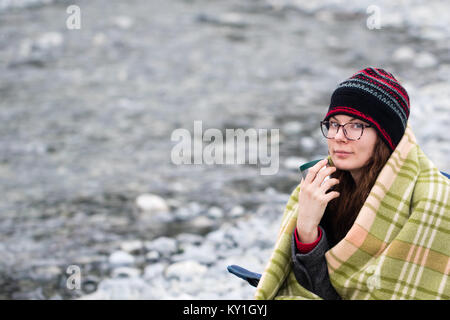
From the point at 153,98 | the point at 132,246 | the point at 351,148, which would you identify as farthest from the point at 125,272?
the point at 153,98

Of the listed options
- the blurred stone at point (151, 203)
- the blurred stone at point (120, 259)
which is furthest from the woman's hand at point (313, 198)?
the blurred stone at point (151, 203)

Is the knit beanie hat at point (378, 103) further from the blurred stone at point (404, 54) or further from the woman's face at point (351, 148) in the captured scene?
the blurred stone at point (404, 54)

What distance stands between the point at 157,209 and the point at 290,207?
101 inches

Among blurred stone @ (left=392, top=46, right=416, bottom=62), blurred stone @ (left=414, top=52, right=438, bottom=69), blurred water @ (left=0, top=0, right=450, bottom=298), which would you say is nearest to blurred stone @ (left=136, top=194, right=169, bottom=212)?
blurred water @ (left=0, top=0, right=450, bottom=298)

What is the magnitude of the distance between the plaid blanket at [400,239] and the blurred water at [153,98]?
224cm

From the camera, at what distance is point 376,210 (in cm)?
190

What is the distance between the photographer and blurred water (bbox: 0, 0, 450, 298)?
4.40 m

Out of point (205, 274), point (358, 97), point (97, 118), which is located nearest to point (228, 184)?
point (205, 274)

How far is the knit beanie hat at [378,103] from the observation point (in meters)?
1.90

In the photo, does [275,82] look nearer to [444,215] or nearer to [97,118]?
[97,118]

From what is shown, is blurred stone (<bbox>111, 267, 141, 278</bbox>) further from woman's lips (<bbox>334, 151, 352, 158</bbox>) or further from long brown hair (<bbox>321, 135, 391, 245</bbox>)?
woman's lips (<bbox>334, 151, 352, 158</bbox>)

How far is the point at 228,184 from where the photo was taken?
5.06 meters

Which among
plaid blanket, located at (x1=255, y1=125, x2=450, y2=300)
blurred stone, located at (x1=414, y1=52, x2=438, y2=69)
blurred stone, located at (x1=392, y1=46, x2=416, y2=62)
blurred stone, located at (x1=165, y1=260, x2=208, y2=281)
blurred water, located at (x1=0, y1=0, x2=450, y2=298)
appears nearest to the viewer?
plaid blanket, located at (x1=255, y1=125, x2=450, y2=300)

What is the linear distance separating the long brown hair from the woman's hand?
0.34 feet
